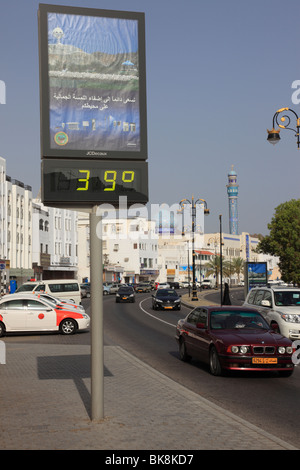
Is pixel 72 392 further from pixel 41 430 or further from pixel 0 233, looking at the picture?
pixel 0 233

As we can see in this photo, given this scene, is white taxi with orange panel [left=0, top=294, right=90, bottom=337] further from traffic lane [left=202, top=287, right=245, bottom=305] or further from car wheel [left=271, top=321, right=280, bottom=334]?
traffic lane [left=202, top=287, right=245, bottom=305]

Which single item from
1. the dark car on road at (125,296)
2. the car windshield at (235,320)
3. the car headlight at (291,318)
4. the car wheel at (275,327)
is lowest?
the dark car on road at (125,296)

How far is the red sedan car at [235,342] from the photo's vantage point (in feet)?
43.1

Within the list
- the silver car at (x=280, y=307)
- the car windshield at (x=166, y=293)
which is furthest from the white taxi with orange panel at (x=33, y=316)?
the car windshield at (x=166, y=293)

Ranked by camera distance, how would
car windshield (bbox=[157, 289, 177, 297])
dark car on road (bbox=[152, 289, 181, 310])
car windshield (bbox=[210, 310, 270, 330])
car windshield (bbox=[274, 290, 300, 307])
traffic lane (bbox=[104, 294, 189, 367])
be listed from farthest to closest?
car windshield (bbox=[157, 289, 177, 297]) → dark car on road (bbox=[152, 289, 181, 310]) → car windshield (bbox=[274, 290, 300, 307]) → traffic lane (bbox=[104, 294, 189, 367]) → car windshield (bbox=[210, 310, 270, 330])

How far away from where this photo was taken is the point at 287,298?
19.8 meters

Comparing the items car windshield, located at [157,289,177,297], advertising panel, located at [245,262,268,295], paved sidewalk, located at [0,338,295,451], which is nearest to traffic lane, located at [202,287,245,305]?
car windshield, located at [157,289,177,297]

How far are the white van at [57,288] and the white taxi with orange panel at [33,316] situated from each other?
13954 mm

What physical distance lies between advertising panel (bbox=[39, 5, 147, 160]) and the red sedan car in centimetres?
621

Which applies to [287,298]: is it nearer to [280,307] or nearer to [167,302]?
[280,307]

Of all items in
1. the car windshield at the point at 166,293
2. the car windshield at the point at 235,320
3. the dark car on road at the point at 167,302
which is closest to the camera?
the car windshield at the point at 235,320

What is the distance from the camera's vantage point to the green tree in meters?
61.9

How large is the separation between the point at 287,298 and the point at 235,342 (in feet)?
23.3

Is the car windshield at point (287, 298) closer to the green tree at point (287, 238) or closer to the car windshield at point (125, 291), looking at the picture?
→ the car windshield at point (125, 291)
